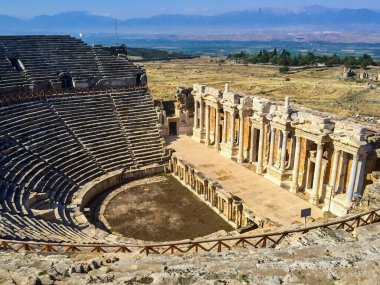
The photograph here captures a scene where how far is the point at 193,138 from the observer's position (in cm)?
3716

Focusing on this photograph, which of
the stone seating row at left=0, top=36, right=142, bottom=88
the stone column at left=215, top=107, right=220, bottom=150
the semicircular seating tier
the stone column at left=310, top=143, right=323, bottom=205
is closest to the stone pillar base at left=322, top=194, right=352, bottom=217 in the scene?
the stone column at left=310, top=143, right=323, bottom=205

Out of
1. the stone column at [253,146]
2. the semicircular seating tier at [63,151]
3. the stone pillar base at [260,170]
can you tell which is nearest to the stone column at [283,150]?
the stone pillar base at [260,170]

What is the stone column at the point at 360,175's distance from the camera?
21.2m

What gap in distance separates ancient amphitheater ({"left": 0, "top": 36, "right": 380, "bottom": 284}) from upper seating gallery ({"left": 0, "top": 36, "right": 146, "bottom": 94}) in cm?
11

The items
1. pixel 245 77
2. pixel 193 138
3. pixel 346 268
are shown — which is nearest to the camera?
pixel 346 268

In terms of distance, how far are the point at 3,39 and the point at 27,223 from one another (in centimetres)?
2324

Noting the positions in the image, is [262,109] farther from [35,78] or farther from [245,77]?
[245,77]

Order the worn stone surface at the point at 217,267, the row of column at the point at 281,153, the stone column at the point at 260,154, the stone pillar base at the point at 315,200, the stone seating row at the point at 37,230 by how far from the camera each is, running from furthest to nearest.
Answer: the stone column at the point at 260,154 → the stone pillar base at the point at 315,200 → the row of column at the point at 281,153 → the stone seating row at the point at 37,230 → the worn stone surface at the point at 217,267

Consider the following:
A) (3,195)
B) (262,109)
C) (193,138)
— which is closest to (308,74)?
(193,138)

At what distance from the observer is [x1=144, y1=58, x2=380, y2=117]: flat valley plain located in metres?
57.4

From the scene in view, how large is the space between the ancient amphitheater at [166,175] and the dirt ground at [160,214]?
9.2 inches

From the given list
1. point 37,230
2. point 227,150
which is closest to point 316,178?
point 227,150

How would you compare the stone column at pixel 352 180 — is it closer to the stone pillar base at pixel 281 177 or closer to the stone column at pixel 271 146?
the stone pillar base at pixel 281 177

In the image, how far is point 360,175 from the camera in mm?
21391
